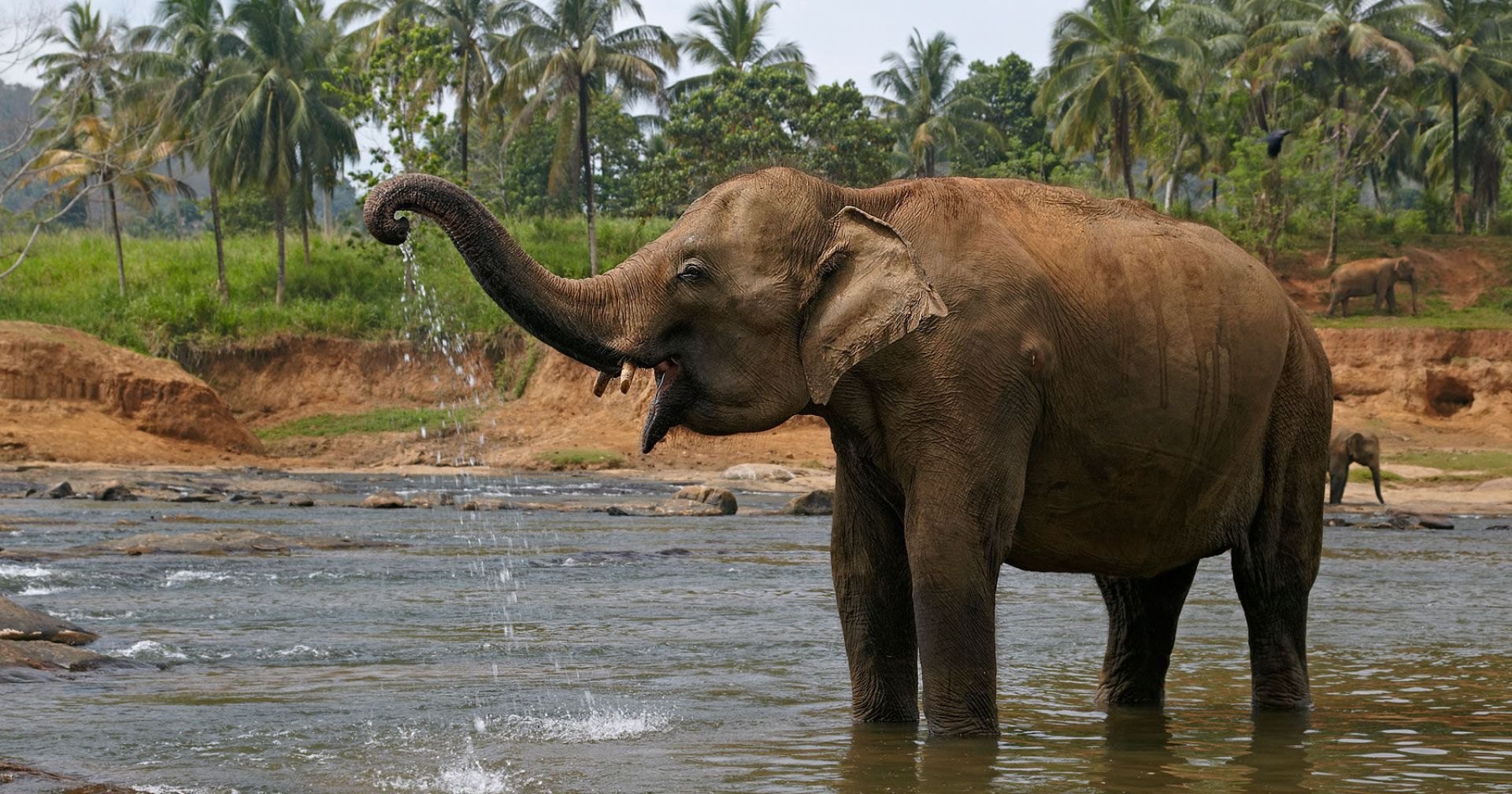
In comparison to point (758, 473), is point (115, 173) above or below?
above

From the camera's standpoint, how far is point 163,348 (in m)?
45.3

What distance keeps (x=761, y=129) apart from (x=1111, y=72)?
32.5 ft

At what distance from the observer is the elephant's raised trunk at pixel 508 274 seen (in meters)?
4.98

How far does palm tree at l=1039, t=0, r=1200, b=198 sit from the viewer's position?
4622 cm

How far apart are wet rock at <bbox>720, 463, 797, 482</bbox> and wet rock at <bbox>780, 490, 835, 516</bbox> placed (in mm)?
8829

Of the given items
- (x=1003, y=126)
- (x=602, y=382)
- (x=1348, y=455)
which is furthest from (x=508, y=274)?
(x=1003, y=126)

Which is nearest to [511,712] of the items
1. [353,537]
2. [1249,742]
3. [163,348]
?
[1249,742]

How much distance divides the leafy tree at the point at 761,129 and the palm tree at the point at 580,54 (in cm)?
184

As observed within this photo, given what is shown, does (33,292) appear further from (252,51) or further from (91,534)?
(91,534)

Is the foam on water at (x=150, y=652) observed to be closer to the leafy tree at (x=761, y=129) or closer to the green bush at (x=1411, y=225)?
the leafy tree at (x=761, y=129)

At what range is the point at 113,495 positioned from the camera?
1000 inches

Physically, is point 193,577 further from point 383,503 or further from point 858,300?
point 383,503

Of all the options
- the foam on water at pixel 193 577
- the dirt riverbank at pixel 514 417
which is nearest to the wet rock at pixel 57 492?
the dirt riverbank at pixel 514 417

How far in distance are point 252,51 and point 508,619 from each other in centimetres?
4173
